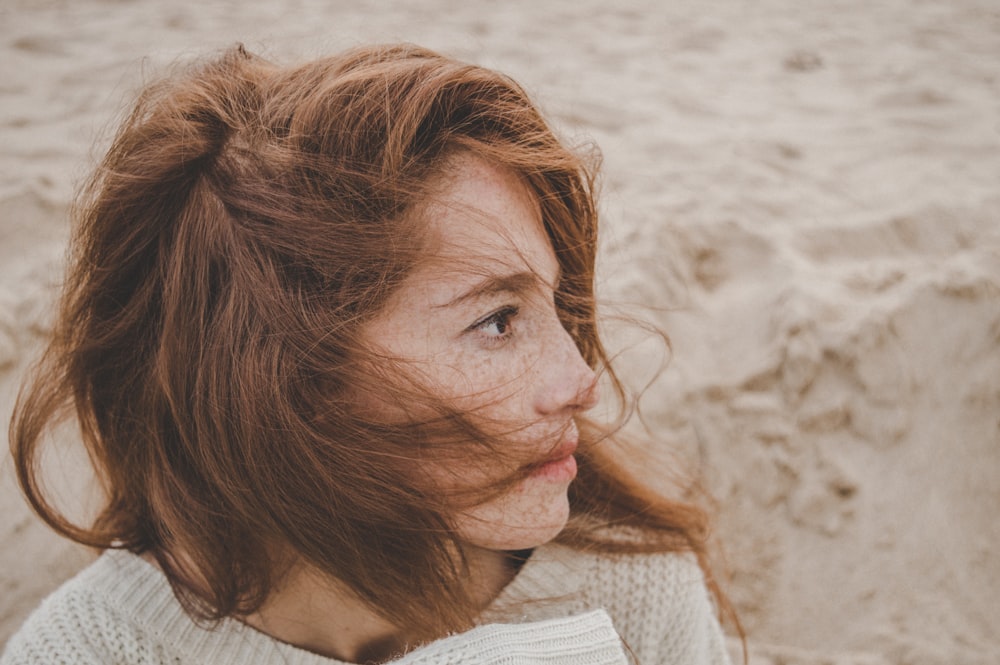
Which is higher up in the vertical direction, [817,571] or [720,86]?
[720,86]

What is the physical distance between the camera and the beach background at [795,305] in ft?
5.95

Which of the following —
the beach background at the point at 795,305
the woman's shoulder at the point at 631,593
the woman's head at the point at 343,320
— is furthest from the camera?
the beach background at the point at 795,305

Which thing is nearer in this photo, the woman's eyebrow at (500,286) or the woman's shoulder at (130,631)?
the woman's eyebrow at (500,286)

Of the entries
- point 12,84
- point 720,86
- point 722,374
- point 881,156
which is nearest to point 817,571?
point 722,374

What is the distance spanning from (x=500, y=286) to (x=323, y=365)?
0.24 metres

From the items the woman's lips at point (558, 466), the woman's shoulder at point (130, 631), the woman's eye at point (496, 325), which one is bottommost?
the woman's shoulder at point (130, 631)

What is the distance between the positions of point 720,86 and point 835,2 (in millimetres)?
1396

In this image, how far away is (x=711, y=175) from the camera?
2463 mm

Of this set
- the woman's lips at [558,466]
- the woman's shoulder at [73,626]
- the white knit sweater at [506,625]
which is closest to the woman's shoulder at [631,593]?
the white knit sweater at [506,625]

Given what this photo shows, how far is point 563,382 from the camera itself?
1.03 m

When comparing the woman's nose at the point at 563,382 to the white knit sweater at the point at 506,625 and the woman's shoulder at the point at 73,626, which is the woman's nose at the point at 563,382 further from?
the woman's shoulder at the point at 73,626

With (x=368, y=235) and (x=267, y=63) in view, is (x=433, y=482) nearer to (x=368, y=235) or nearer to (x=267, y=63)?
(x=368, y=235)

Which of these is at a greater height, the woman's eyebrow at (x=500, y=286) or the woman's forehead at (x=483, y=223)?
the woman's forehead at (x=483, y=223)

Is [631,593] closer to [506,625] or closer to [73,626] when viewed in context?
[506,625]
